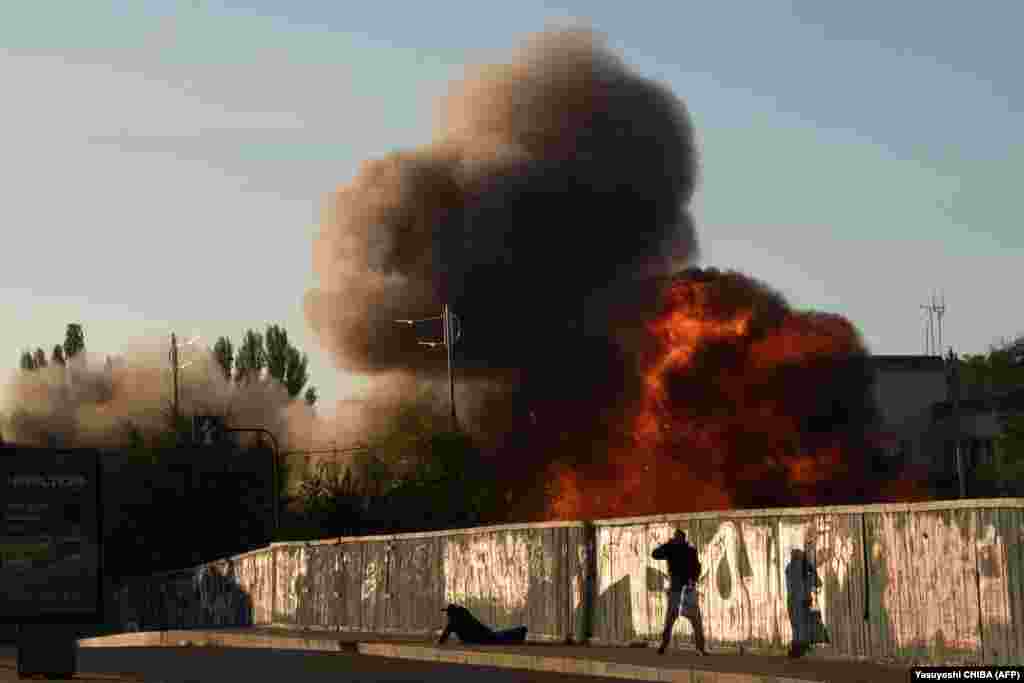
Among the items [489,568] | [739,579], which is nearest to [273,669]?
[739,579]

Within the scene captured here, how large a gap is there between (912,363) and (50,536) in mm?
85492

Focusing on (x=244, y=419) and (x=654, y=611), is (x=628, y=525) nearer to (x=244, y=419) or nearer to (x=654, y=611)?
(x=654, y=611)

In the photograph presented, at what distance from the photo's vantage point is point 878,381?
101500mm

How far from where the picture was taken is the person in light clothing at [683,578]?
1017 inches

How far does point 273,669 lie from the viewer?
2675 centimetres

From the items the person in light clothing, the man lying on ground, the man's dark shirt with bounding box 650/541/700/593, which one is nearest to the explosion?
the man lying on ground

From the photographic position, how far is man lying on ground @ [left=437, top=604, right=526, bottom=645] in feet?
102

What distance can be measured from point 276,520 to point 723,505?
46.0ft

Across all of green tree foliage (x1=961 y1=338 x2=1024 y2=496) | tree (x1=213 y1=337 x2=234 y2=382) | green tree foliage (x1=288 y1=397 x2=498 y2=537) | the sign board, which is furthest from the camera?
tree (x1=213 y1=337 x2=234 y2=382)

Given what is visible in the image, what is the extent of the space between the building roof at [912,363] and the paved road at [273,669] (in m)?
74.4

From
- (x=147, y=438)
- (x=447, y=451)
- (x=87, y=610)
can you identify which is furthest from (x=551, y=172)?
(x=87, y=610)

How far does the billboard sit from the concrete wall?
868 cm

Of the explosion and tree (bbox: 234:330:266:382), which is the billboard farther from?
tree (bbox: 234:330:266:382)

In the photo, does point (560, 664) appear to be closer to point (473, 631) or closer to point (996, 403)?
point (473, 631)
